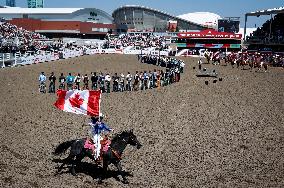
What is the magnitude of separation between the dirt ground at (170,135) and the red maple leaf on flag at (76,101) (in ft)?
6.03

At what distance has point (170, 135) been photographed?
1418 cm

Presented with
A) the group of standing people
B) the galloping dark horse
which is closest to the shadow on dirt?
the galloping dark horse

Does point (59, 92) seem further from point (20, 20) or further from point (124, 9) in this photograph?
point (124, 9)

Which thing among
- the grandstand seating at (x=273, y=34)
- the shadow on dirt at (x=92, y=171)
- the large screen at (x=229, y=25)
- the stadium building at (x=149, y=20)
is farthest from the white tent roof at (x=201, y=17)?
the shadow on dirt at (x=92, y=171)

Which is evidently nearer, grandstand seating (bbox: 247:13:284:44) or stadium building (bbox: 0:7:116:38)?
grandstand seating (bbox: 247:13:284:44)

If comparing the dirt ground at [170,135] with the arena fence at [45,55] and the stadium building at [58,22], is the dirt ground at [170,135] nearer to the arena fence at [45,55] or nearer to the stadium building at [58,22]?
the arena fence at [45,55]

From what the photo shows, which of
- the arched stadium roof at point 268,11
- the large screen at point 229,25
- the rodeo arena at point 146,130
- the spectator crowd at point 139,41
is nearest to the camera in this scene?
the rodeo arena at point 146,130

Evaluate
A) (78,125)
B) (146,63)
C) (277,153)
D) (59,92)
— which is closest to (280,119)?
(277,153)

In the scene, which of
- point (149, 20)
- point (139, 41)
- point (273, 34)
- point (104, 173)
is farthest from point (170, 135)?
point (149, 20)

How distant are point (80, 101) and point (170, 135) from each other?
4.79m

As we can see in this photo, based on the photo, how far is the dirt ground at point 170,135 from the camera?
10242 millimetres

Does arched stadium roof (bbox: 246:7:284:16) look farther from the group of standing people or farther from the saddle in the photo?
the saddle

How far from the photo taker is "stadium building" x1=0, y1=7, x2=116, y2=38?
81.6 meters

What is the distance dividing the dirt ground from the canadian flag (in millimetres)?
1687
